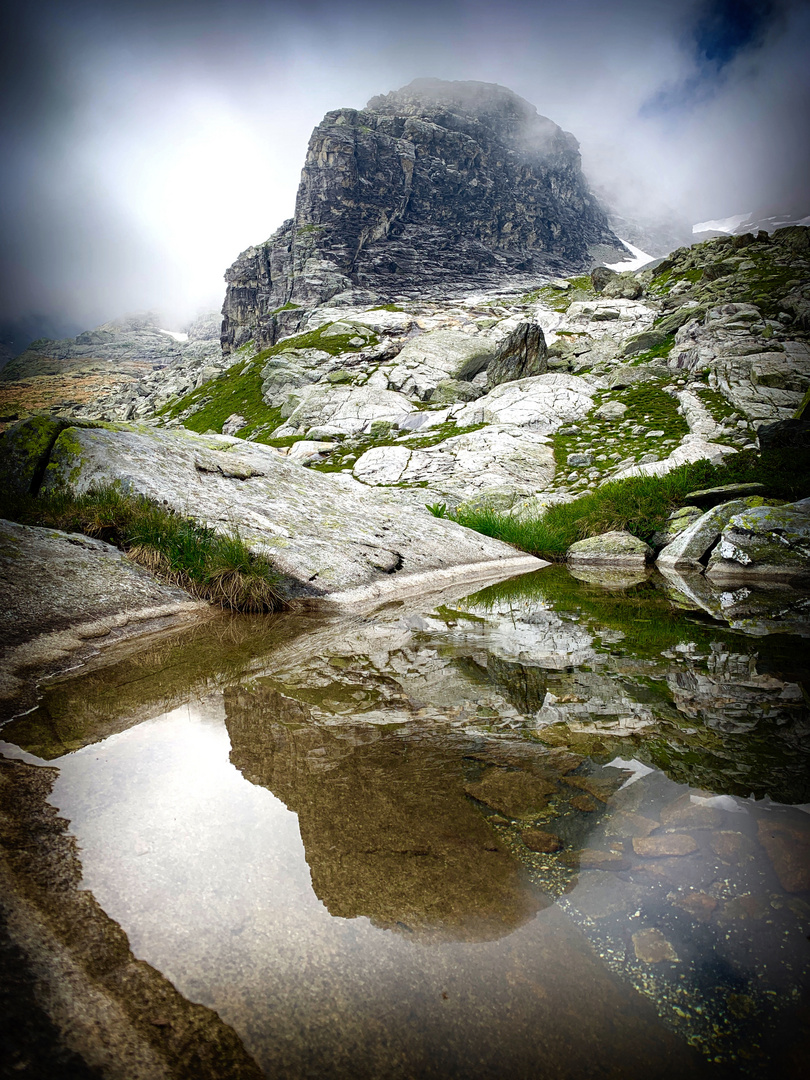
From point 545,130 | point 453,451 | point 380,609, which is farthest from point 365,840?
point 545,130

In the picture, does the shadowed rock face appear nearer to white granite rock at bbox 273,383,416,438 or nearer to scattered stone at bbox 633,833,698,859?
scattered stone at bbox 633,833,698,859

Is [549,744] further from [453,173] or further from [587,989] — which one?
[453,173]

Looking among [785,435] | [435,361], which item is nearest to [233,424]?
[435,361]

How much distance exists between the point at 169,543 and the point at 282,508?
230 cm

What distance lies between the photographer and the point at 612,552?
12.8m

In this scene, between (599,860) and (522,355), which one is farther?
(522,355)

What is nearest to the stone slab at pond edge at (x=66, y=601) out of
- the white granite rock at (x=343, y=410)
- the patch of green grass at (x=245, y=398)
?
the white granite rock at (x=343, y=410)

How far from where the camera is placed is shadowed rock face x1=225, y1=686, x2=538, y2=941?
1.60 meters

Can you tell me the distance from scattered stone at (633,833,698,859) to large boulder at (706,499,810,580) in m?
9.20

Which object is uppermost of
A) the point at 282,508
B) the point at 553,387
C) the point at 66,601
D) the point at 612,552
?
the point at 553,387

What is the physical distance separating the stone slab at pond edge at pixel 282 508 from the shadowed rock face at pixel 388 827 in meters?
4.40

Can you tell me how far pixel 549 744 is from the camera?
2727mm

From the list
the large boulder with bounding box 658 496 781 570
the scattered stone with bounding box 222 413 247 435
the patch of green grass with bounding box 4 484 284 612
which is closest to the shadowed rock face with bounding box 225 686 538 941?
the patch of green grass with bounding box 4 484 284 612

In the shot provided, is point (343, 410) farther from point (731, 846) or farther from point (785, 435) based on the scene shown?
point (731, 846)
